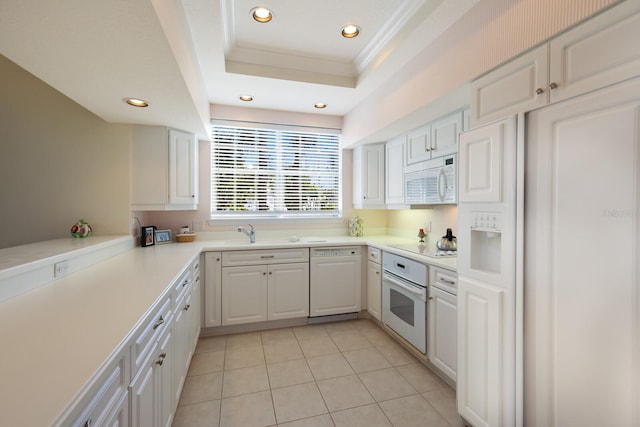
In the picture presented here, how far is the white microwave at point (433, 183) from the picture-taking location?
2395 millimetres

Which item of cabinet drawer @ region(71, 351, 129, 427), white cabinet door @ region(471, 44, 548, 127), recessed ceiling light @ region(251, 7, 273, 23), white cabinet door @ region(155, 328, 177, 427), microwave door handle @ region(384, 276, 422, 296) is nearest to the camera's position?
cabinet drawer @ region(71, 351, 129, 427)

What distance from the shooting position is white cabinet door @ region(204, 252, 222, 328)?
289 cm

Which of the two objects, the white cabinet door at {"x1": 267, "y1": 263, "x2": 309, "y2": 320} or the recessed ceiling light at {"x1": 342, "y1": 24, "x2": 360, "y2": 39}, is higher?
the recessed ceiling light at {"x1": 342, "y1": 24, "x2": 360, "y2": 39}

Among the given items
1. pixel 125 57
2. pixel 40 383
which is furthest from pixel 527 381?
pixel 125 57

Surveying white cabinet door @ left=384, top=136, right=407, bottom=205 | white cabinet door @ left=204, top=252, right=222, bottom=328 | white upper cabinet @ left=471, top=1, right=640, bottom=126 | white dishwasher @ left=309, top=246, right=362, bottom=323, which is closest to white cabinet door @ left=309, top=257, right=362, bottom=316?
white dishwasher @ left=309, top=246, right=362, bottom=323

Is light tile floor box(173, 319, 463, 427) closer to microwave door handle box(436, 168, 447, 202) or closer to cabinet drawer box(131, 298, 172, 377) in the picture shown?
cabinet drawer box(131, 298, 172, 377)

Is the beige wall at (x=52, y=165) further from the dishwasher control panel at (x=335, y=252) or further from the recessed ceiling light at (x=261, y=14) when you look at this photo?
the dishwasher control panel at (x=335, y=252)

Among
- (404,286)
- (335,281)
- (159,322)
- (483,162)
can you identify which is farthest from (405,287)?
(159,322)

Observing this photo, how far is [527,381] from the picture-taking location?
1.40 m

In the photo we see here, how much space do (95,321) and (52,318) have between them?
19cm

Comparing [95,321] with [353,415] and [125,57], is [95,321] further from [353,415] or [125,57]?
[353,415]

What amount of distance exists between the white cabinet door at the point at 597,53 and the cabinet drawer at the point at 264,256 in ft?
8.08

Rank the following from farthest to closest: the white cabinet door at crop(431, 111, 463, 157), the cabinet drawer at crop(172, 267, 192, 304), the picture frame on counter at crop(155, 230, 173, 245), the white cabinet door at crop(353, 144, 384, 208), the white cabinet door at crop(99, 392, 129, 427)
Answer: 1. the white cabinet door at crop(353, 144, 384, 208)
2. the picture frame on counter at crop(155, 230, 173, 245)
3. the white cabinet door at crop(431, 111, 463, 157)
4. the cabinet drawer at crop(172, 267, 192, 304)
5. the white cabinet door at crop(99, 392, 129, 427)

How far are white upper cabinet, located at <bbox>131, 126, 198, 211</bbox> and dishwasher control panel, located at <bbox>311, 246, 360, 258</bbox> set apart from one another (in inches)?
59.4
